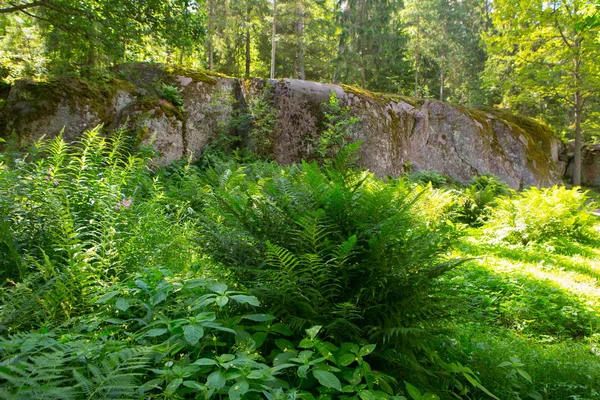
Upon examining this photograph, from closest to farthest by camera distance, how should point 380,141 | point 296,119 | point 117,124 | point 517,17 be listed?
1. point 117,124
2. point 296,119
3. point 380,141
4. point 517,17

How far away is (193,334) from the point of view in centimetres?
137

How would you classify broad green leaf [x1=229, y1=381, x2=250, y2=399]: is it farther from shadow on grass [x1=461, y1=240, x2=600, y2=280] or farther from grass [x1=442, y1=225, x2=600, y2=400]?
shadow on grass [x1=461, y1=240, x2=600, y2=280]

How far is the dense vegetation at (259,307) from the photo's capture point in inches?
52.5

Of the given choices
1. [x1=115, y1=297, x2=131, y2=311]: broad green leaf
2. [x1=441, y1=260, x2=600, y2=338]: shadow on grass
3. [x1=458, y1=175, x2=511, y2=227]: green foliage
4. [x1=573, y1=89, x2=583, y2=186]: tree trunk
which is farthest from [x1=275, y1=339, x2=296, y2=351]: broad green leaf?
[x1=573, y1=89, x2=583, y2=186]: tree trunk

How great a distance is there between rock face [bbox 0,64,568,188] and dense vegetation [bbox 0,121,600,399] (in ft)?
14.3

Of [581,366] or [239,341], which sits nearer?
[239,341]

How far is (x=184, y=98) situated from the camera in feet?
30.8

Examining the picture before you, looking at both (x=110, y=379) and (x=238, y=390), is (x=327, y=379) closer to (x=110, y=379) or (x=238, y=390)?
(x=238, y=390)

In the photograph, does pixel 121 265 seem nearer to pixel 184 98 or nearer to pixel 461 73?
pixel 184 98

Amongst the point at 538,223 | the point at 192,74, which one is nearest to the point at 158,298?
the point at 538,223

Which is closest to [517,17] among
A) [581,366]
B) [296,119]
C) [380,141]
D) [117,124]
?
[380,141]

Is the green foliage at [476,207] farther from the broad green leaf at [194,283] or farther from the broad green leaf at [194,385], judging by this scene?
the broad green leaf at [194,385]

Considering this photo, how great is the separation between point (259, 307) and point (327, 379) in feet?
1.99

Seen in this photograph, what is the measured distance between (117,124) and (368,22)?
19973mm
